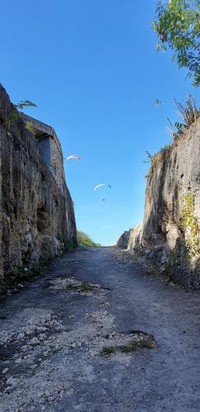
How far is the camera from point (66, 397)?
313 cm

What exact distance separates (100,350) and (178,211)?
5.10m

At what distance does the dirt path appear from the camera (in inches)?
121

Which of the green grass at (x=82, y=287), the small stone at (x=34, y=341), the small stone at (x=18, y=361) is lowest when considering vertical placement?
the small stone at (x=18, y=361)

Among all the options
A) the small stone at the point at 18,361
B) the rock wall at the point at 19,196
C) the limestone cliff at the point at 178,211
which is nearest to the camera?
the small stone at the point at 18,361

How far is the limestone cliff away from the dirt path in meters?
0.80

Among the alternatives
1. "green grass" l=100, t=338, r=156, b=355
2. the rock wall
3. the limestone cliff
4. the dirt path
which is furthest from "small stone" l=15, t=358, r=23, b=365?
the limestone cliff

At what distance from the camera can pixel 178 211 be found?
8594 millimetres

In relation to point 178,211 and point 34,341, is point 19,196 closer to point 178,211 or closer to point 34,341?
point 178,211

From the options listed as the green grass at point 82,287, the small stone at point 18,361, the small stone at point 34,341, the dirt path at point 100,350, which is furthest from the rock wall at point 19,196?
the small stone at point 18,361

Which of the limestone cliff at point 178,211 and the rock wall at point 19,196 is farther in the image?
the rock wall at point 19,196

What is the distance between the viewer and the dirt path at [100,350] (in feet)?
10.1

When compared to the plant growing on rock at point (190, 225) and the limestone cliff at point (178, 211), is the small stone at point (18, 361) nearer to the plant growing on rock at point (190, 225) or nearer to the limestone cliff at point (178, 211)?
the limestone cliff at point (178, 211)

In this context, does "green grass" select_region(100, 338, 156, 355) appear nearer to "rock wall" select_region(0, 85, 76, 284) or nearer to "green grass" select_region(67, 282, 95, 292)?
"green grass" select_region(67, 282, 95, 292)

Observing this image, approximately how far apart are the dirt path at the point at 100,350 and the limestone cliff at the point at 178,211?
0.80m
